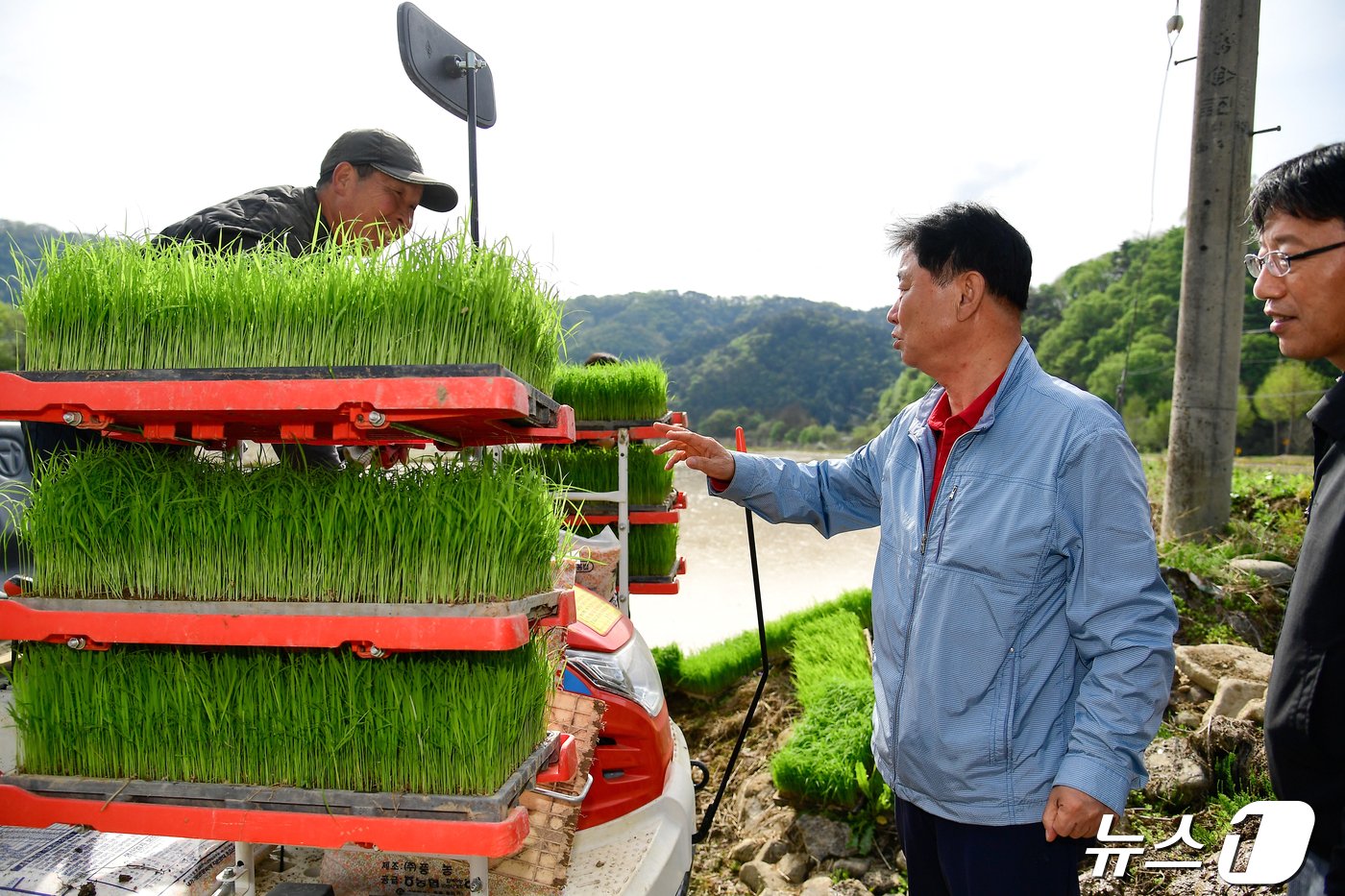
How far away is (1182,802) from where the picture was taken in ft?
10.9

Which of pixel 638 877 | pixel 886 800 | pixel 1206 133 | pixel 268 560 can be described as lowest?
pixel 886 800

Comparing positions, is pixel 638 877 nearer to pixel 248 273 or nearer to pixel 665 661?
pixel 248 273

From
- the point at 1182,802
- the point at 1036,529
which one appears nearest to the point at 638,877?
the point at 1036,529

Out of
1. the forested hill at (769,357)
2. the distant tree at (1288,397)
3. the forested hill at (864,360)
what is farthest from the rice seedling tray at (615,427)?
the distant tree at (1288,397)

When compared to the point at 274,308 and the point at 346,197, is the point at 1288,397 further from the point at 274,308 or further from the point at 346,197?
the point at 274,308

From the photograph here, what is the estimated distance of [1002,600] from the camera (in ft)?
5.87

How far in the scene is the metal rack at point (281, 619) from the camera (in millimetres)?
1437

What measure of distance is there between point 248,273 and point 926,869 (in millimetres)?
2121

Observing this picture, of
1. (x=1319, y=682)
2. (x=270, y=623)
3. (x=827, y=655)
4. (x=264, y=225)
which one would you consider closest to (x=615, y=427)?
(x=827, y=655)

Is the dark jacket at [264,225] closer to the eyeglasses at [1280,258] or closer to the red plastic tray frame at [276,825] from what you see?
the red plastic tray frame at [276,825]

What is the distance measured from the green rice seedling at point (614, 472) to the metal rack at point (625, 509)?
6 cm

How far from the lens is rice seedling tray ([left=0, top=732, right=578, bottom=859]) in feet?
5.00

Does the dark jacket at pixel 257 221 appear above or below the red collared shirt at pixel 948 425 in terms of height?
above

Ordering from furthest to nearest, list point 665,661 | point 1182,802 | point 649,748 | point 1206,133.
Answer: point 665,661, point 1206,133, point 1182,802, point 649,748
